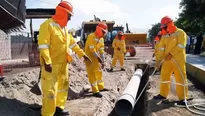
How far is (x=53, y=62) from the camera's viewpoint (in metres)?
4.97

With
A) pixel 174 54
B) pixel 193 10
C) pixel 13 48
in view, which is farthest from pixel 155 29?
pixel 174 54

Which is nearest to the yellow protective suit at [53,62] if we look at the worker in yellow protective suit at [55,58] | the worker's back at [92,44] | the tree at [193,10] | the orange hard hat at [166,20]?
the worker in yellow protective suit at [55,58]

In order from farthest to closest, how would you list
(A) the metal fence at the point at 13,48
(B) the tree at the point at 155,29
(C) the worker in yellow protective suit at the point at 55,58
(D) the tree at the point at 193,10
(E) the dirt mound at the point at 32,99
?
(B) the tree at the point at 155,29
(D) the tree at the point at 193,10
(A) the metal fence at the point at 13,48
(E) the dirt mound at the point at 32,99
(C) the worker in yellow protective suit at the point at 55,58

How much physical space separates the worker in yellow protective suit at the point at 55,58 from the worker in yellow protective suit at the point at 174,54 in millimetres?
2411

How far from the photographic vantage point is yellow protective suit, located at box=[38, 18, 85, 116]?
471 centimetres

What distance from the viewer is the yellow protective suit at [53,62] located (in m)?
4.71

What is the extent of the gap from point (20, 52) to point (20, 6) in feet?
35.6

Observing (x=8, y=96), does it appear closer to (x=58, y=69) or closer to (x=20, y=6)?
(x=58, y=69)

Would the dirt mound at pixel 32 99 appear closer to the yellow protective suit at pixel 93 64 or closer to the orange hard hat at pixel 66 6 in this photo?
the yellow protective suit at pixel 93 64

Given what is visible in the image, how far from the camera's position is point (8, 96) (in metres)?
5.72

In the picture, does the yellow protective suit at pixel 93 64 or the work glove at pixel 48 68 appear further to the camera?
the yellow protective suit at pixel 93 64

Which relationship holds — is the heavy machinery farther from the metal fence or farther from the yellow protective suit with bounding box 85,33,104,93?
the yellow protective suit with bounding box 85,33,104,93

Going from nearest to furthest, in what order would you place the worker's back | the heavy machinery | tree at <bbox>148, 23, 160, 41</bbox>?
the worker's back, the heavy machinery, tree at <bbox>148, 23, 160, 41</bbox>

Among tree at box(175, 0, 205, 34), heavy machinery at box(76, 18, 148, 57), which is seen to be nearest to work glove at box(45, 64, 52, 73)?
heavy machinery at box(76, 18, 148, 57)
